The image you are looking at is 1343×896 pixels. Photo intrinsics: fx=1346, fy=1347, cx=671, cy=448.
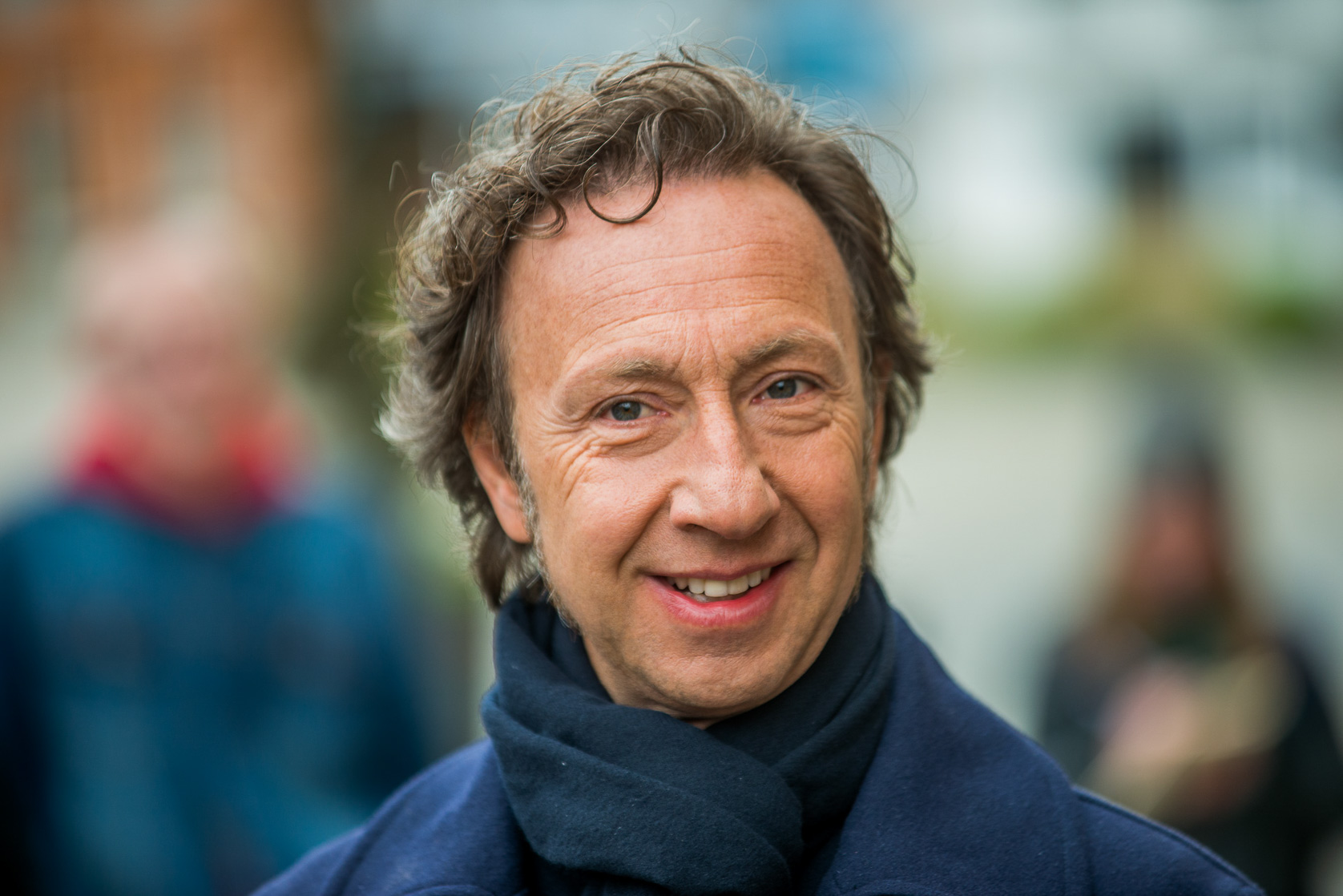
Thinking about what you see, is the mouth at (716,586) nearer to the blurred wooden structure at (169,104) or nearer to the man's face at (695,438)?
the man's face at (695,438)

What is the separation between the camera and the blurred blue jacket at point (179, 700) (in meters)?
3.51

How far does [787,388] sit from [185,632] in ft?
7.22

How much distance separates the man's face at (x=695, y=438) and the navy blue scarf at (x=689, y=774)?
0.06 meters

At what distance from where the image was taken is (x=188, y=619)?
3.65m

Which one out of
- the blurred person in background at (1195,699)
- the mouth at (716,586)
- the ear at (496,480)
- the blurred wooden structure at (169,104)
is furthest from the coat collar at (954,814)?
the blurred wooden structure at (169,104)

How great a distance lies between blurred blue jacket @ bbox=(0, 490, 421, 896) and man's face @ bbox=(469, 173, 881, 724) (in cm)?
176

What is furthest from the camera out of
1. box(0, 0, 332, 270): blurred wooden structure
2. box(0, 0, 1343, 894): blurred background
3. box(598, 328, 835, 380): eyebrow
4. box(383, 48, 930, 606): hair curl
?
box(0, 0, 332, 270): blurred wooden structure

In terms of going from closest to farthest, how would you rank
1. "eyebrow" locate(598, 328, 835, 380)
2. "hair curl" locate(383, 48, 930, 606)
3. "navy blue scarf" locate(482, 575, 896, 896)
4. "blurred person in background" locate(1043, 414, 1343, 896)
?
"navy blue scarf" locate(482, 575, 896, 896) < "eyebrow" locate(598, 328, 835, 380) < "hair curl" locate(383, 48, 930, 606) < "blurred person in background" locate(1043, 414, 1343, 896)

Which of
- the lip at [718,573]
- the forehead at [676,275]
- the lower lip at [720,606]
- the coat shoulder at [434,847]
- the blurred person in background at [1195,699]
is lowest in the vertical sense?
the blurred person in background at [1195,699]

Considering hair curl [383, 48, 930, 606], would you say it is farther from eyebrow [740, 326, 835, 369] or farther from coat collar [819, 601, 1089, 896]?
coat collar [819, 601, 1089, 896]

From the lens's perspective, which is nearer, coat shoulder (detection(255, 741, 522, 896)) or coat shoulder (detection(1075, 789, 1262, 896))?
coat shoulder (detection(1075, 789, 1262, 896))

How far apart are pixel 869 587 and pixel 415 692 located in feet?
6.59

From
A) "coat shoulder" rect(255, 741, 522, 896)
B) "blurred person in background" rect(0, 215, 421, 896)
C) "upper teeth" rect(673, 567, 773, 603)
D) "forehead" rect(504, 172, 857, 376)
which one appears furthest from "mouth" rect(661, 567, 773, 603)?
"blurred person in background" rect(0, 215, 421, 896)

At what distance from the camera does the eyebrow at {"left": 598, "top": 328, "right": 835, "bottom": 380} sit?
6.71ft
